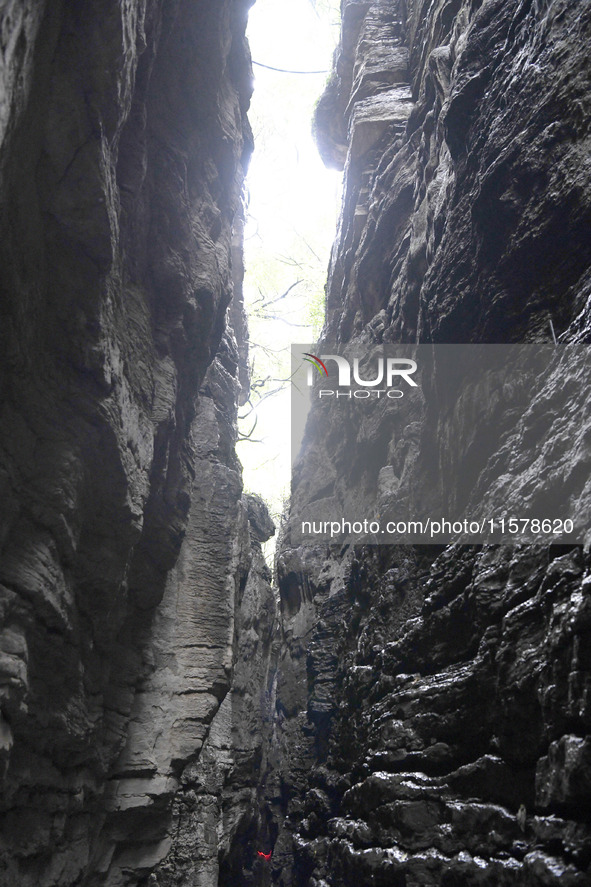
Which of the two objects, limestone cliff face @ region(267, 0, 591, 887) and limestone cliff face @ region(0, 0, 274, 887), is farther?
limestone cliff face @ region(267, 0, 591, 887)

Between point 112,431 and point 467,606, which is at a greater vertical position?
point 112,431

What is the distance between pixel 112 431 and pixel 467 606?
3.31 metres

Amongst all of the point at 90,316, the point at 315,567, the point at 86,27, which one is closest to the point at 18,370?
the point at 90,316

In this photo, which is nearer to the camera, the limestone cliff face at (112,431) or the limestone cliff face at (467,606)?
the limestone cliff face at (112,431)

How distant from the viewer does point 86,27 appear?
11.2ft

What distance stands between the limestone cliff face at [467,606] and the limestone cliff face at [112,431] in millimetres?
1829

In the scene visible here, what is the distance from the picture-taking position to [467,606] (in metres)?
5.59

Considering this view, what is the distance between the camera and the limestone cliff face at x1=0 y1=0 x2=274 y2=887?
3.45 m

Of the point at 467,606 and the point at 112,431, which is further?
the point at 467,606

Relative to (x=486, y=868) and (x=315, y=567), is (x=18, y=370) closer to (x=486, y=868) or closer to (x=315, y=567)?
(x=486, y=868)

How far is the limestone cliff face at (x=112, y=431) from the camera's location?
3449mm

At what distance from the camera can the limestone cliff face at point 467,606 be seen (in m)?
4.11

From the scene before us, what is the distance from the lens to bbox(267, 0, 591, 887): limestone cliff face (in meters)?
4.11

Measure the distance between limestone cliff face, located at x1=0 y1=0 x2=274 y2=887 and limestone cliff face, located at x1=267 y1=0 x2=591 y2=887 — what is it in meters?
1.83
